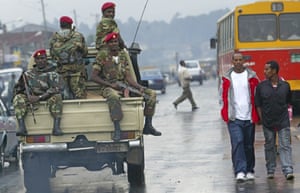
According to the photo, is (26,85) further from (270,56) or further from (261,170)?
(270,56)

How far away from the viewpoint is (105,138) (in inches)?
464

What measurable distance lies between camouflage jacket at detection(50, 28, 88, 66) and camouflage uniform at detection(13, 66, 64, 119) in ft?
0.99

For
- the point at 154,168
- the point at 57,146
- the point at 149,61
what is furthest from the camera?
the point at 149,61

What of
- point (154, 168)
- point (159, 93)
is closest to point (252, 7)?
point (154, 168)

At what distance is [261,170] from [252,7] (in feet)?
36.4

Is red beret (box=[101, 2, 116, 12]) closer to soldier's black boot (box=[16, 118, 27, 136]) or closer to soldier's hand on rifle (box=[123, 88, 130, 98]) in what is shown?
soldier's hand on rifle (box=[123, 88, 130, 98])

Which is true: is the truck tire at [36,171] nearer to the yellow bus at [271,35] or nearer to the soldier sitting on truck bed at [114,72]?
the soldier sitting on truck bed at [114,72]

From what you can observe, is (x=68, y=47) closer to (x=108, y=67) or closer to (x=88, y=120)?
(x=108, y=67)

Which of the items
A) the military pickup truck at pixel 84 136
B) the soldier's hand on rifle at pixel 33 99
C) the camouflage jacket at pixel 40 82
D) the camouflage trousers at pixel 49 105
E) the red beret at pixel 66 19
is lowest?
the military pickup truck at pixel 84 136

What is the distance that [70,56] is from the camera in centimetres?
1262

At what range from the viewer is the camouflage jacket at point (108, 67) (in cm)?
1245

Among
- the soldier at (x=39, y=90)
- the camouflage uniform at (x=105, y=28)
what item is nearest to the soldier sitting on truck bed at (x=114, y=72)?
the camouflage uniform at (x=105, y=28)

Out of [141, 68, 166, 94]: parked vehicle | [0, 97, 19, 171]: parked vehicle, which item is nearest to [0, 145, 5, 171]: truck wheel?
[0, 97, 19, 171]: parked vehicle

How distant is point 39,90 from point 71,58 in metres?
0.78
